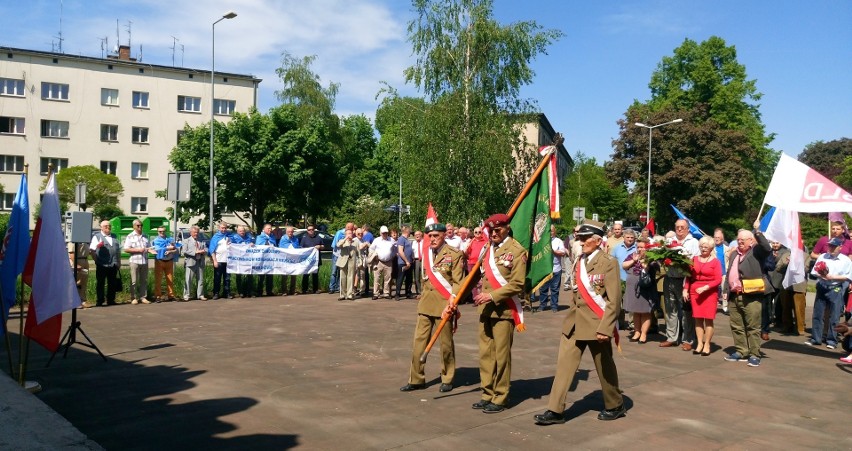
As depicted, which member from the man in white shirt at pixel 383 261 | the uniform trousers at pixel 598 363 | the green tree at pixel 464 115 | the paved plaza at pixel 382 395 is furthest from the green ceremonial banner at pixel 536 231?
the green tree at pixel 464 115

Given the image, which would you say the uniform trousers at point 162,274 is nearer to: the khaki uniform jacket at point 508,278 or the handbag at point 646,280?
the handbag at point 646,280

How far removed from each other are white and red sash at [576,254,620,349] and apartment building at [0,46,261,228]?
55.6 meters

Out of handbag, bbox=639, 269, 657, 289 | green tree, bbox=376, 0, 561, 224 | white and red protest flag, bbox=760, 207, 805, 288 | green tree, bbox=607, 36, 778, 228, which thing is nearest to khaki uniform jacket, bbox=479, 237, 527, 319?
handbag, bbox=639, 269, 657, 289

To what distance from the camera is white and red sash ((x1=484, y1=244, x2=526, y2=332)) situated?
753 centimetres

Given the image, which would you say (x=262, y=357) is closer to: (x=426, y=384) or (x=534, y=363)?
(x=426, y=384)

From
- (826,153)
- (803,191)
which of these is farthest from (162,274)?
(826,153)

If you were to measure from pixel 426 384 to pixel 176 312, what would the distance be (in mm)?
8385

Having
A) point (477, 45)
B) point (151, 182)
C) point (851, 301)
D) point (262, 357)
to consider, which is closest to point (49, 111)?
point (151, 182)

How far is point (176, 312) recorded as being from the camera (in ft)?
49.6

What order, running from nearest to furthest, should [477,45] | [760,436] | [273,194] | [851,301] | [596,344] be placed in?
[760,436]
[596,344]
[851,301]
[477,45]
[273,194]

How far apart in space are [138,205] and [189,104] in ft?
31.6

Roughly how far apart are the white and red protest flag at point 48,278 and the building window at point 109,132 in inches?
2133

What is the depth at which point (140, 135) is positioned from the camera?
59.0 metres

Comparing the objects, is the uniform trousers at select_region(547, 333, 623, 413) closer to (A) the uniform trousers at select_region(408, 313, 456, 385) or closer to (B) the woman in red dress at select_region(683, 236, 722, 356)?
(A) the uniform trousers at select_region(408, 313, 456, 385)
